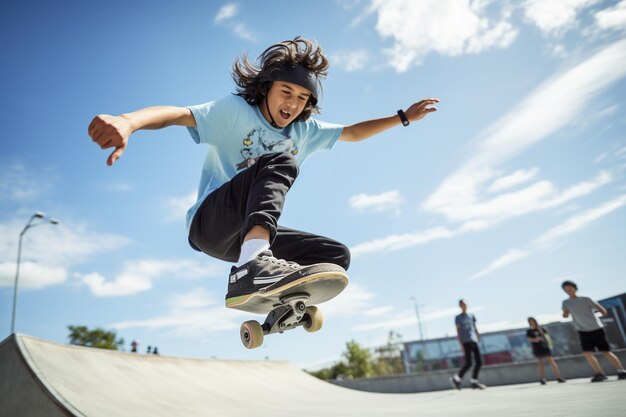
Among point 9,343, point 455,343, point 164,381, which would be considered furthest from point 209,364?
point 455,343

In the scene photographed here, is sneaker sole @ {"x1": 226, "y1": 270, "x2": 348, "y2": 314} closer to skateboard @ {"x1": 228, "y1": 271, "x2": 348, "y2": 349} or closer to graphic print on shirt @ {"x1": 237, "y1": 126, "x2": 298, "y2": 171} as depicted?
skateboard @ {"x1": 228, "y1": 271, "x2": 348, "y2": 349}

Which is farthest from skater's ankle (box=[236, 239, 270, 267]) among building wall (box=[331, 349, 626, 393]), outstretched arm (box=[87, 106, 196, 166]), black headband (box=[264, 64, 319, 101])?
building wall (box=[331, 349, 626, 393])

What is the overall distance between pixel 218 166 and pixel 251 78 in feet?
2.77

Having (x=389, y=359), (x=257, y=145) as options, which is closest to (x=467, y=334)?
(x=257, y=145)

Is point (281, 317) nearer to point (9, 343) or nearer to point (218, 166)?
point (218, 166)

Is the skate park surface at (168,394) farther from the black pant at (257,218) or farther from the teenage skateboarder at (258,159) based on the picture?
the teenage skateboarder at (258,159)

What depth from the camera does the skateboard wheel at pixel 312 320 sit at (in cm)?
287

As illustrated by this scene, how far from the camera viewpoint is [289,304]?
8.18ft

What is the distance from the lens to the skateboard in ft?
7.53

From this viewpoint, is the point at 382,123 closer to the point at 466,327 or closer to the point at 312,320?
the point at 312,320

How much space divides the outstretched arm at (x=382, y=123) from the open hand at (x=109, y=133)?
222cm

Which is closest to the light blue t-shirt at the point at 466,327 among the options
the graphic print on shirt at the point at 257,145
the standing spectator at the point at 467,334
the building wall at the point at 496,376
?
the standing spectator at the point at 467,334

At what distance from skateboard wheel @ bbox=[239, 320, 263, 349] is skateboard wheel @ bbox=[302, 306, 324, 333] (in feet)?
1.25

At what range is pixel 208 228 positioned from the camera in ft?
9.30
